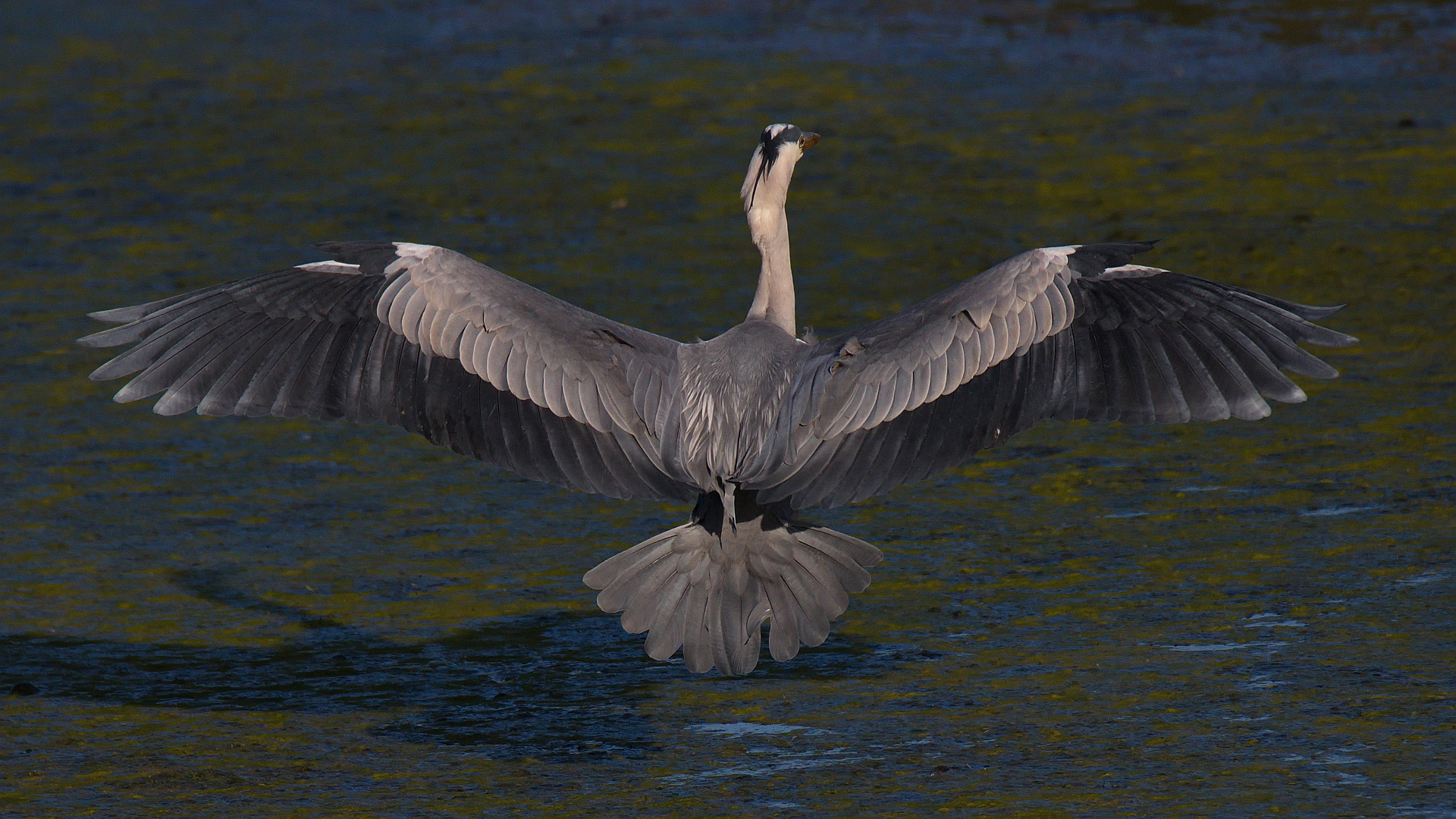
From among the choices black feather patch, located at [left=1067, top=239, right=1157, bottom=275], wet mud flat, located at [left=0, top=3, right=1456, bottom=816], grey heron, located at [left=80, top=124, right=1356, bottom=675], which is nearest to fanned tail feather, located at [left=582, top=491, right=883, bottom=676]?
grey heron, located at [left=80, top=124, right=1356, bottom=675]

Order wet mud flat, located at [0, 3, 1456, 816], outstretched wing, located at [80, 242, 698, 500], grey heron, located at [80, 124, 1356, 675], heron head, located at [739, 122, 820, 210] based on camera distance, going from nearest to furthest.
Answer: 1. wet mud flat, located at [0, 3, 1456, 816]
2. grey heron, located at [80, 124, 1356, 675]
3. outstretched wing, located at [80, 242, 698, 500]
4. heron head, located at [739, 122, 820, 210]

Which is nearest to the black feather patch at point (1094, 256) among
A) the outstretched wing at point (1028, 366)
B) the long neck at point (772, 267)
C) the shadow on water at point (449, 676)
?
the outstretched wing at point (1028, 366)

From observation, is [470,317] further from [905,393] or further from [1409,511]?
[1409,511]

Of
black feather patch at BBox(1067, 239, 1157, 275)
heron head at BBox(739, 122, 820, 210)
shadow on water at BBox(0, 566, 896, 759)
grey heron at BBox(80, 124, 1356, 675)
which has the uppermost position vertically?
heron head at BBox(739, 122, 820, 210)

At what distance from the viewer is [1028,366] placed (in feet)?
16.8

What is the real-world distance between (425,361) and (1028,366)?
165 centimetres

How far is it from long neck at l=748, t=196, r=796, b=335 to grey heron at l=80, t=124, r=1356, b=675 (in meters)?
0.13

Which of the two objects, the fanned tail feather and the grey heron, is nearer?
the fanned tail feather

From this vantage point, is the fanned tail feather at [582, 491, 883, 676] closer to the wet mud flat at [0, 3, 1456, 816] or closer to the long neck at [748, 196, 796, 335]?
the wet mud flat at [0, 3, 1456, 816]

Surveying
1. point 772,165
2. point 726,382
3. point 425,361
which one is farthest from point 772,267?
point 425,361

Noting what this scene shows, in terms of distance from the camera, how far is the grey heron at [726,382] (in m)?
4.93

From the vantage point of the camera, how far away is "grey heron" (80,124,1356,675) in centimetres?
493

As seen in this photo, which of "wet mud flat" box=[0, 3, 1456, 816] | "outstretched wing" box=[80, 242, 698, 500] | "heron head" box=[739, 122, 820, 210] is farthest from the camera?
"heron head" box=[739, 122, 820, 210]

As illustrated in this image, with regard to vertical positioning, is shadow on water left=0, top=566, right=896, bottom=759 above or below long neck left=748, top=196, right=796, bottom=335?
below
